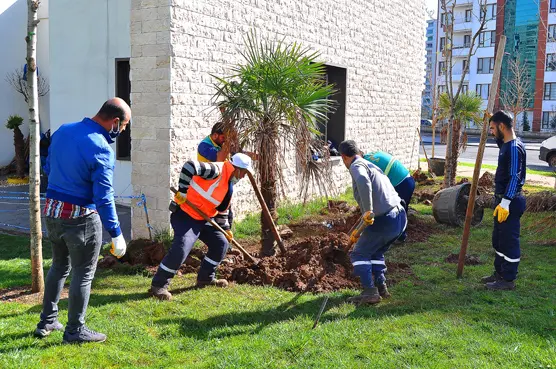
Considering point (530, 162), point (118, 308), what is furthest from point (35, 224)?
point (530, 162)

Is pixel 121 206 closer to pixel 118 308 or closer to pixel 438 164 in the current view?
pixel 118 308

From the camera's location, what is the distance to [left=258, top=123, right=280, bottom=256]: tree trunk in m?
7.04

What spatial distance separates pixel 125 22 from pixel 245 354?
27.4 ft

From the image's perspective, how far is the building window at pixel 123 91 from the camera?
445 inches

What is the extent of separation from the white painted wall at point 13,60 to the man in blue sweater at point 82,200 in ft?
39.6

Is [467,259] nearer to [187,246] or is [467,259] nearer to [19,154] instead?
[187,246]

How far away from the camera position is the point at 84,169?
4.42 meters

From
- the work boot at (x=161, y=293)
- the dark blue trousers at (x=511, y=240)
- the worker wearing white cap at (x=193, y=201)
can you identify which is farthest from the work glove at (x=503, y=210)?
the work boot at (x=161, y=293)

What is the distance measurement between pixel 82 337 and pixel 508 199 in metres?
4.39

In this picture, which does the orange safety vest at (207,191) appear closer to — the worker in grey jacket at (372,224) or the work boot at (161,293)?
the work boot at (161,293)

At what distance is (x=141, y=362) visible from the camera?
4.34m

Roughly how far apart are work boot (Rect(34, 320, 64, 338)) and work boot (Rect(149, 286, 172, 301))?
1130 mm

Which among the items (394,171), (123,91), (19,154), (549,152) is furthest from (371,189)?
(549,152)

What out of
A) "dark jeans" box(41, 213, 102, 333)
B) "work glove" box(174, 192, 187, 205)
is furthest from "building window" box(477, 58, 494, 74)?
"dark jeans" box(41, 213, 102, 333)
